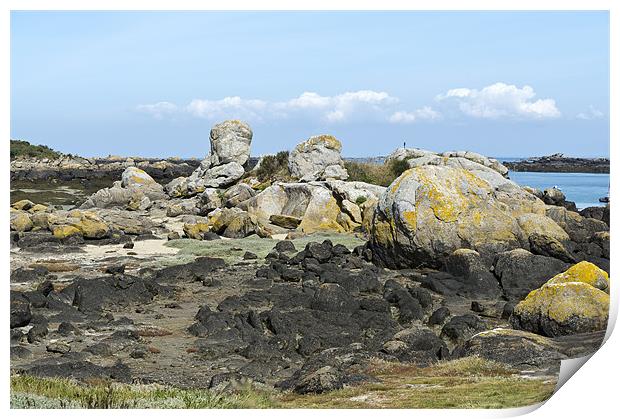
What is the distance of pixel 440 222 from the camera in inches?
950

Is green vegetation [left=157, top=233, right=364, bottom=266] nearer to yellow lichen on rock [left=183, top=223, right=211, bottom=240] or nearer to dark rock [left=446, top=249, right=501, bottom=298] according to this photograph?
yellow lichen on rock [left=183, top=223, right=211, bottom=240]

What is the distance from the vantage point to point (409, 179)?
25.3 meters

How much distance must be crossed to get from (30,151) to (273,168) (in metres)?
84.5

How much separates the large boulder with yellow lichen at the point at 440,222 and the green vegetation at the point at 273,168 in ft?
76.9

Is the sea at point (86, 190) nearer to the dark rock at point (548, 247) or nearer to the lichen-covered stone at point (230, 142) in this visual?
the lichen-covered stone at point (230, 142)

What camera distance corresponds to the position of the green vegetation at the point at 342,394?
36.7 feet

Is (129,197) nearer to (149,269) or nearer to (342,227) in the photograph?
(342,227)

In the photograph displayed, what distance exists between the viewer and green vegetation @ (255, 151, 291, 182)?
161 ft

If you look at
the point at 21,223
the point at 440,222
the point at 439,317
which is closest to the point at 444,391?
the point at 439,317

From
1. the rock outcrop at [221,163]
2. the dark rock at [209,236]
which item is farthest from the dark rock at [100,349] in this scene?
the rock outcrop at [221,163]

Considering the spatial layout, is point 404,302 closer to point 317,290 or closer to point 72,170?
point 317,290

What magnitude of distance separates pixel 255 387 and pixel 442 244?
1220 centimetres

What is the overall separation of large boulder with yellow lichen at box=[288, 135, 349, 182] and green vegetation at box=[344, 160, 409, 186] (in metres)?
1.27
